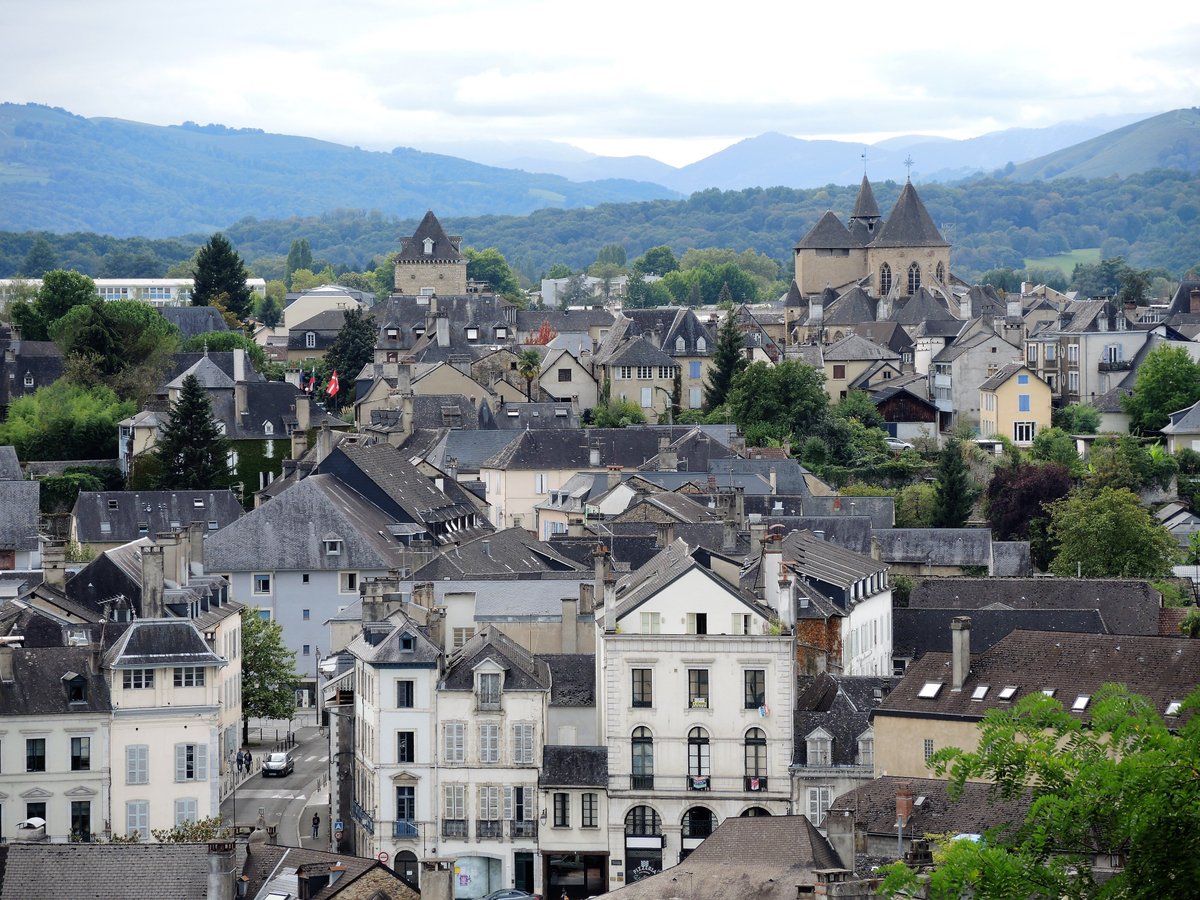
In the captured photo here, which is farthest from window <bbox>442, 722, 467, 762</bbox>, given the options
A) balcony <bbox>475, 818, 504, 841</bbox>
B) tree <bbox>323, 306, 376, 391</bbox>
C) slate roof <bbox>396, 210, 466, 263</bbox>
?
slate roof <bbox>396, 210, 466, 263</bbox>

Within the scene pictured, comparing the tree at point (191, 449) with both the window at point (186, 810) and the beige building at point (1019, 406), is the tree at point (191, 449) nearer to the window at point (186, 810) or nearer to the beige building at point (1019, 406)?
the beige building at point (1019, 406)

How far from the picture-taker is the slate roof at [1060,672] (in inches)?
2183

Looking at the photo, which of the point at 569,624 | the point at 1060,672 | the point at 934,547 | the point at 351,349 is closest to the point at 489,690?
the point at 569,624

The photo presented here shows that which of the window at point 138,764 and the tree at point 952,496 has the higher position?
the tree at point 952,496

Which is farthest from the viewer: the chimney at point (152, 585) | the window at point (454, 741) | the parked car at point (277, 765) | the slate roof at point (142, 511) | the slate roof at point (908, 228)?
the slate roof at point (908, 228)

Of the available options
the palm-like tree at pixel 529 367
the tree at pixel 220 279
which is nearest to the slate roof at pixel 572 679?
the palm-like tree at pixel 529 367

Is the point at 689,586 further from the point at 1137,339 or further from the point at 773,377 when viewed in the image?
the point at 1137,339

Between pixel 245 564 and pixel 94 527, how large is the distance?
1581 centimetres

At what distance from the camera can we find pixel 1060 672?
56844mm

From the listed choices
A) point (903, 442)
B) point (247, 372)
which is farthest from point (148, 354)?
point (903, 442)

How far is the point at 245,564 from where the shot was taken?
265 feet

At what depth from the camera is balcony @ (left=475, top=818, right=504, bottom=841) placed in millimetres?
56062

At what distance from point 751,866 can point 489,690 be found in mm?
14207

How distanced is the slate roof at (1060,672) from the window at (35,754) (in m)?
19.3
